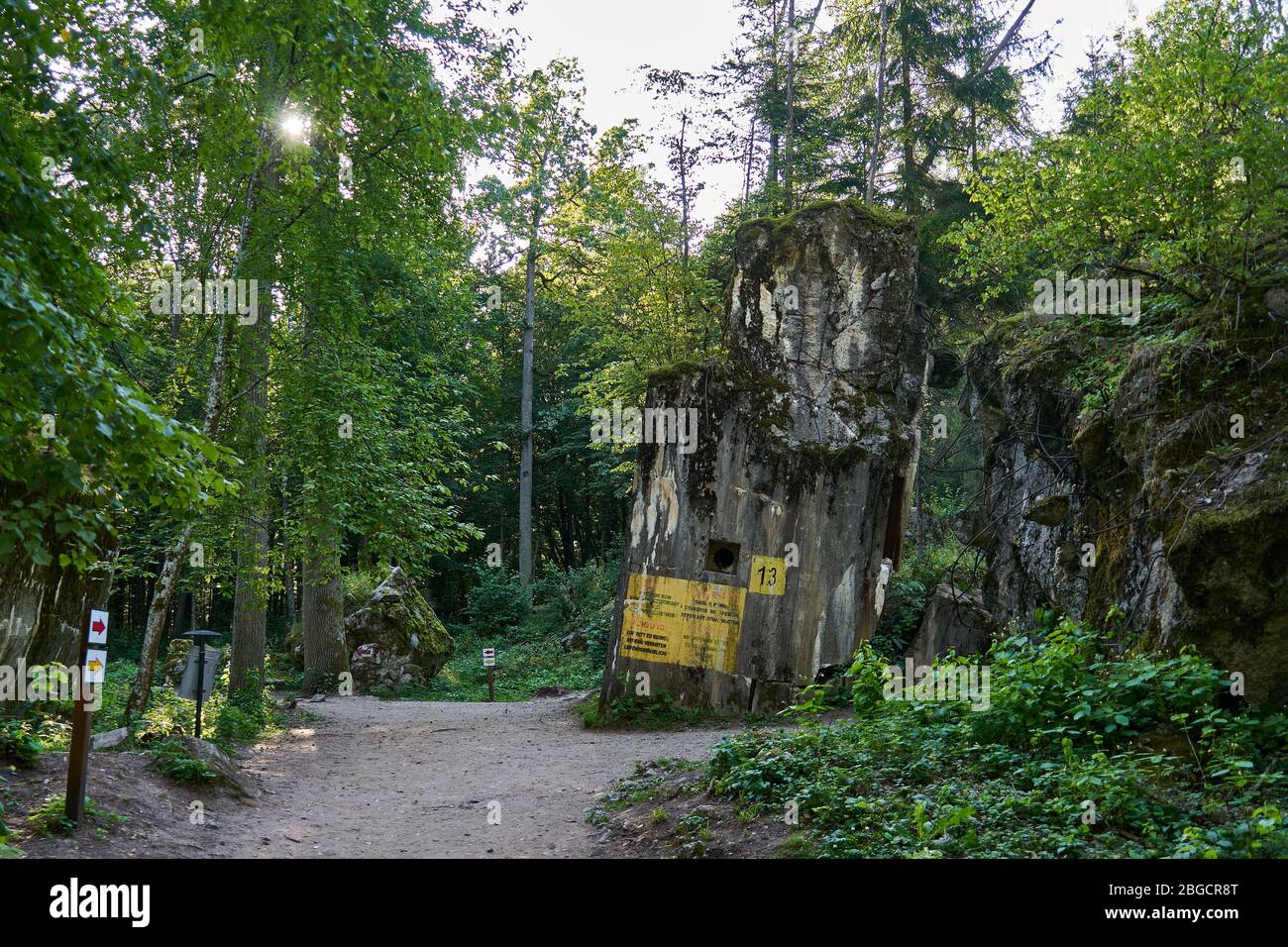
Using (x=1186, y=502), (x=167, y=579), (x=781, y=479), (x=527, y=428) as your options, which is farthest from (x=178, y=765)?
(x=527, y=428)

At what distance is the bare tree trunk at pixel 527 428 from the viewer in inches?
1172

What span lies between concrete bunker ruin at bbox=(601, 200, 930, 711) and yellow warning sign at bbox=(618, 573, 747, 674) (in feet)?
0.07

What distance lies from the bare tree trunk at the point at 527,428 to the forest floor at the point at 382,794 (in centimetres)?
1529

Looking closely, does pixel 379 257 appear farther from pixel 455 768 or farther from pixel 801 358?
pixel 455 768

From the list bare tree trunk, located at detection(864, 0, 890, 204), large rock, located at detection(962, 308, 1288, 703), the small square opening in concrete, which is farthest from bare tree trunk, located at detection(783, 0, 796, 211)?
large rock, located at detection(962, 308, 1288, 703)

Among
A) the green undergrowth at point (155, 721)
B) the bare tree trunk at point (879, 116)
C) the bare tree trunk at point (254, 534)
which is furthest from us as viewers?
the bare tree trunk at point (879, 116)

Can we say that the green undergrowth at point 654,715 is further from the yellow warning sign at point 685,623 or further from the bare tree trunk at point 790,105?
the bare tree trunk at point 790,105

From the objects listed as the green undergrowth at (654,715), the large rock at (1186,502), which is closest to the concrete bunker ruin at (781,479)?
the green undergrowth at (654,715)

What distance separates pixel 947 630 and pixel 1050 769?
380 inches

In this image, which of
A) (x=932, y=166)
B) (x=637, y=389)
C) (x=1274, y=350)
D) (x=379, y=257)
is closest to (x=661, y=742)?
(x=1274, y=350)

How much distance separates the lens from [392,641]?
68.7ft

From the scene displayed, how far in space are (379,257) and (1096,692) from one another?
43.3 feet

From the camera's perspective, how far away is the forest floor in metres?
6.85

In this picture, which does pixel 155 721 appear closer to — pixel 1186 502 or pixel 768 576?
pixel 768 576
